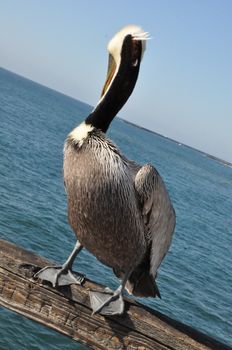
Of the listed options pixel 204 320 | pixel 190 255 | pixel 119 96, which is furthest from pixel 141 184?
pixel 190 255

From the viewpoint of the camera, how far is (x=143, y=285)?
12.4 ft

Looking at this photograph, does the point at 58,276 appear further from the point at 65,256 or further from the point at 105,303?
the point at 65,256

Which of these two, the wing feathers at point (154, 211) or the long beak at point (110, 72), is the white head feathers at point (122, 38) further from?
the wing feathers at point (154, 211)

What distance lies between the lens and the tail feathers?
3.73 metres

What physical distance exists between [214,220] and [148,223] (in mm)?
37671

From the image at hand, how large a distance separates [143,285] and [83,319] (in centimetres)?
93

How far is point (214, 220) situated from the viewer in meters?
40.5

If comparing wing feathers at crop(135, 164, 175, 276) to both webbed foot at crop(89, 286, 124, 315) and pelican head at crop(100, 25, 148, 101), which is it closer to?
webbed foot at crop(89, 286, 124, 315)

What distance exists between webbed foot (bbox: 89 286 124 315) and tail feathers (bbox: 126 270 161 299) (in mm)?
548

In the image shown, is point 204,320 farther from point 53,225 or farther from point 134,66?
point 134,66

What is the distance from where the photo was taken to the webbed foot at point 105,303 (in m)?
2.95

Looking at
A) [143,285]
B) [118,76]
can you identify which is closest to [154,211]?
[143,285]

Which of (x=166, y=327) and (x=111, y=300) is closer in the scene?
(x=166, y=327)

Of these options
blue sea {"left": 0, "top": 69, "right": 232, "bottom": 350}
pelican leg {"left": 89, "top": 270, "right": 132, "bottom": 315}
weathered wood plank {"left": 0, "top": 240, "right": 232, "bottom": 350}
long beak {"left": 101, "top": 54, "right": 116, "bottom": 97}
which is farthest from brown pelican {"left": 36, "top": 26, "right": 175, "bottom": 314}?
blue sea {"left": 0, "top": 69, "right": 232, "bottom": 350}
